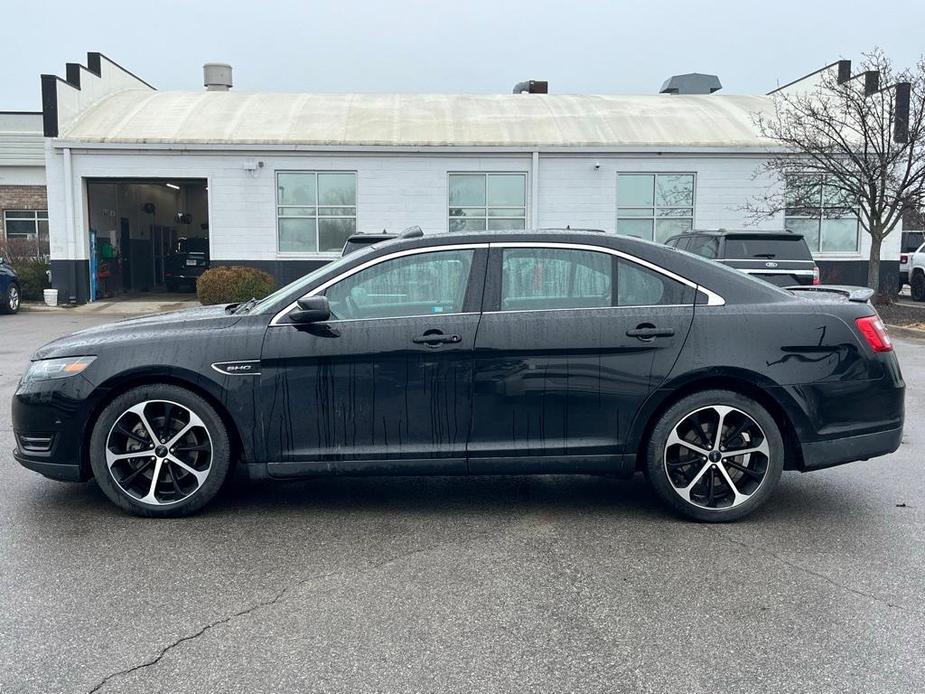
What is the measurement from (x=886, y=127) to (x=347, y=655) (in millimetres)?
19453

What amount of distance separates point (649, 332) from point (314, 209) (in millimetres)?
17652

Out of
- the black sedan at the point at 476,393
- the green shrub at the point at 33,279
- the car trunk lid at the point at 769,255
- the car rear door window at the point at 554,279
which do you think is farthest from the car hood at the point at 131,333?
the green shrub at the point at 33,279

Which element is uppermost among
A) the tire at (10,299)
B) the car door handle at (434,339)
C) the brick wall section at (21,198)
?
the brick wall section at (21,198)

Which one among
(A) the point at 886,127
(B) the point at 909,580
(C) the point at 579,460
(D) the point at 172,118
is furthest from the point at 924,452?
(D) the point at 172,118

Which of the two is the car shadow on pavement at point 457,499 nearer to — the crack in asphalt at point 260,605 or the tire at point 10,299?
the crack in asphalt at point 260,605

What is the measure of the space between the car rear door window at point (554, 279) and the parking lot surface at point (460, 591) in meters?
1.28

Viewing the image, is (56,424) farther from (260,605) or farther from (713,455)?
(713,455)

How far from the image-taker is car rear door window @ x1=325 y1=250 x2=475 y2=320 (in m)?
4.89

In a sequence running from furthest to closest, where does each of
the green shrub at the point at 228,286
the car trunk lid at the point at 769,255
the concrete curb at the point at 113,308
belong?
1. the concrete curb at the point at 113,308
2. the green shrub at the point at 228,286
3. the car trunk lid at the point at 769,255

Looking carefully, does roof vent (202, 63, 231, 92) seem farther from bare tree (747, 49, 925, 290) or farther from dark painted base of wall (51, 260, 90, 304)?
bare tree (747, 49, 925, 290)

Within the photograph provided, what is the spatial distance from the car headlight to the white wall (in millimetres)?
16788

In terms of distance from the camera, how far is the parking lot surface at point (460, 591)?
10.4ft

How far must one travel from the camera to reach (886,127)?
61.6 feet

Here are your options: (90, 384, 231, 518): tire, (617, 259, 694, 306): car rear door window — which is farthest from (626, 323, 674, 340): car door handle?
(90, 384, 231, 518): tire
